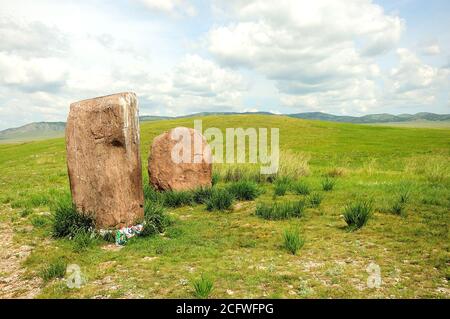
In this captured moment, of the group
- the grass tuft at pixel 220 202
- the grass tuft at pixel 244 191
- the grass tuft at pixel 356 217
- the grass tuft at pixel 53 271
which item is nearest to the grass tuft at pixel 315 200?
the grass tuft at pixel 244 191

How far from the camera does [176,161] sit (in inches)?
578

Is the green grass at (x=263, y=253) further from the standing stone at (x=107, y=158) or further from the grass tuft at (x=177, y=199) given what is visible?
the standing stone at (x=107, y=158)

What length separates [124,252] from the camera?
8.42m

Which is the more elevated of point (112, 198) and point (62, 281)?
point (112, 198)

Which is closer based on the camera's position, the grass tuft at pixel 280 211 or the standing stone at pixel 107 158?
the standing stone at pixel 107 158

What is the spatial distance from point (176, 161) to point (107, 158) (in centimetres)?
536

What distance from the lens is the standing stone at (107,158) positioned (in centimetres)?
939

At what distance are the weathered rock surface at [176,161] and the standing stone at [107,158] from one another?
4741 millimetres

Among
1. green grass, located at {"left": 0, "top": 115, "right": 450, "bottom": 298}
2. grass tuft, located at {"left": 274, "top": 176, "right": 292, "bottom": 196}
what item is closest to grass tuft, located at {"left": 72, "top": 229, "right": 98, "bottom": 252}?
green grass, located at {"left": 0, "top": 115, "right": 450, "bottom": 298}

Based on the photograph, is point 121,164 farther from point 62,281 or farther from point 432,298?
point 432,298

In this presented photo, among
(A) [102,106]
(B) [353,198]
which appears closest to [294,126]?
(B) [353,198]

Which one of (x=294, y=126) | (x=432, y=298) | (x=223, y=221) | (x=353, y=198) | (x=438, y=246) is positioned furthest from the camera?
(x=294, y=126)

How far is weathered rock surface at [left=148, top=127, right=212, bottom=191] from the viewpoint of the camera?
14633 mm

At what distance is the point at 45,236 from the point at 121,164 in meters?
2.75
